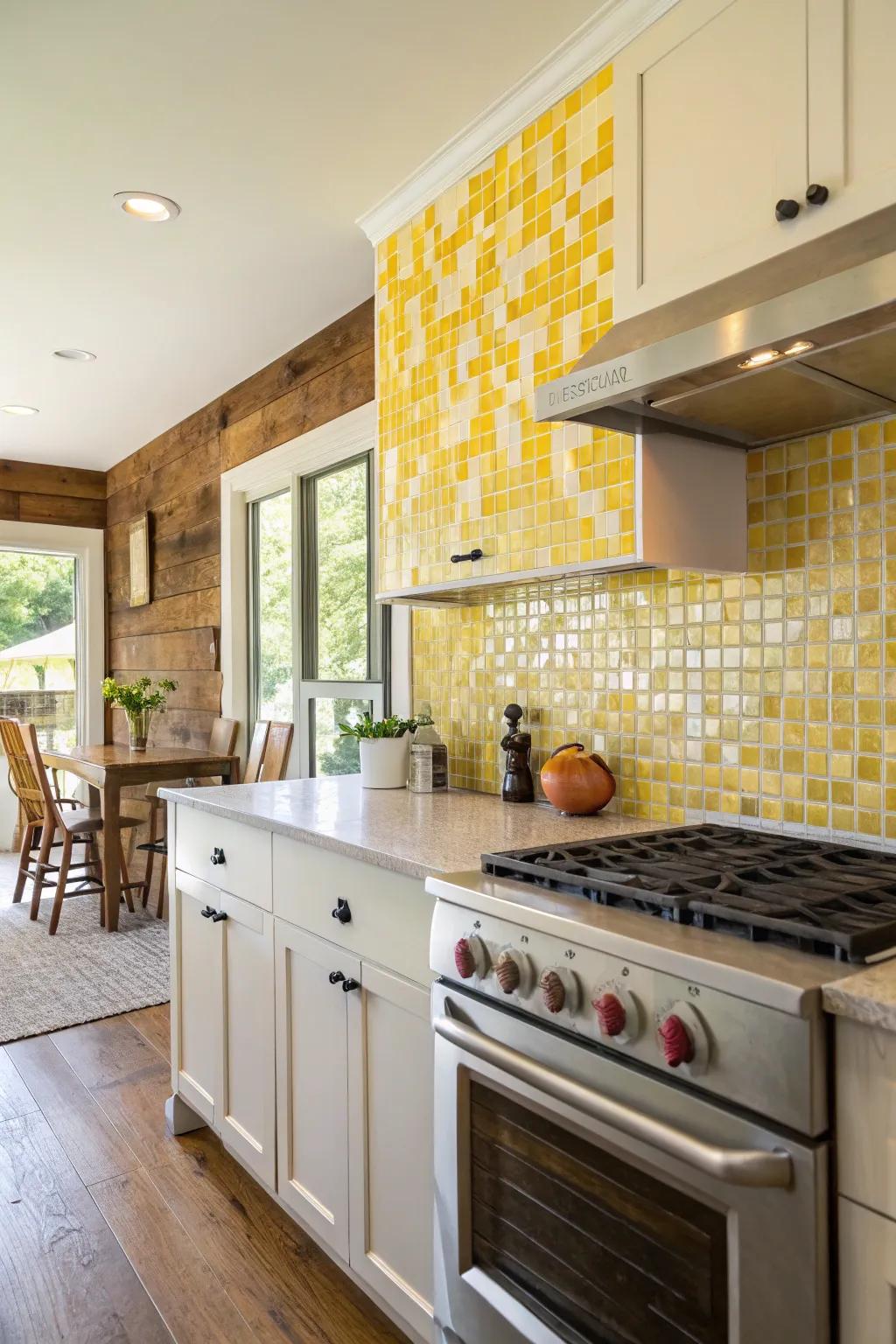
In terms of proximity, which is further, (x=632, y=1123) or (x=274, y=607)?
(x=274, y=607)

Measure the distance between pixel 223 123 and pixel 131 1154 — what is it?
2.54 metres

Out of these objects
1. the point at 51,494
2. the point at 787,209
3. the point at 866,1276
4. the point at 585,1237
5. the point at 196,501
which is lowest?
the point at 585,1237

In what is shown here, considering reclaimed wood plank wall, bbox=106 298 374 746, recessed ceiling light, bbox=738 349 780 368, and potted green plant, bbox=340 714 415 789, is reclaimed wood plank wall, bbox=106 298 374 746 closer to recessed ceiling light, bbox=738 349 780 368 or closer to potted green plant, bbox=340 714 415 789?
potted green plant, bbox=340 714 415 789

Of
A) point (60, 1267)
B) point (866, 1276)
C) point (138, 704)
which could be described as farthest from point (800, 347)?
point (138, 704)

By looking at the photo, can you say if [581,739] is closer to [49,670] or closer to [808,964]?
[808,964]

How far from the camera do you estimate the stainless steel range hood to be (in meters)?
1.15

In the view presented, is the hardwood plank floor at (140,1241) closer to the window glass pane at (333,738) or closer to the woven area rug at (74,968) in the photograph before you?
the woven area rug at (74,968)

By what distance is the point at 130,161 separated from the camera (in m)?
2.24

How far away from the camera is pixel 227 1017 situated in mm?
2113

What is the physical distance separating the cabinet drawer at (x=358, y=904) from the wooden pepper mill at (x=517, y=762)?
0.55m

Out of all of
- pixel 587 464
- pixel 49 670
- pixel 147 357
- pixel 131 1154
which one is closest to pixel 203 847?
pixel 131 1154

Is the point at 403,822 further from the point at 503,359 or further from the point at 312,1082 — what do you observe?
the point at 503,359

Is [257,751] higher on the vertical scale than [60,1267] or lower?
higher

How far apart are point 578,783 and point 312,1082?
0.80 m
